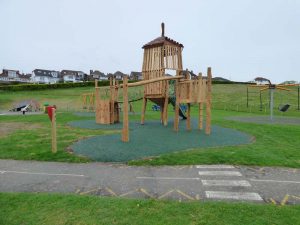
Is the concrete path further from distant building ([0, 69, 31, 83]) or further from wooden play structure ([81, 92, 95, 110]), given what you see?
distant building ([0, 69, 31, 83])

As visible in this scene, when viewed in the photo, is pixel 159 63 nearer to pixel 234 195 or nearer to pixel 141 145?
pixel 141 145

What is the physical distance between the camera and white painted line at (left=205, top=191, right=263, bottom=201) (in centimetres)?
505

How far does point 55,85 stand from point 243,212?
58801 millimetres

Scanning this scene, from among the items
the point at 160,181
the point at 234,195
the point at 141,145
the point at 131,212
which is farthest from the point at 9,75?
the point at 234,195

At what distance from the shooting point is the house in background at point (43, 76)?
125125 mm

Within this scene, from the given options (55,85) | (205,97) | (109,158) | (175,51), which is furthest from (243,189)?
(55,85)

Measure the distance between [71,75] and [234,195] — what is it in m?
136

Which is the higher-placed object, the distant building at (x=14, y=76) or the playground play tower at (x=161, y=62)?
the distant building at (x=14, y=76)

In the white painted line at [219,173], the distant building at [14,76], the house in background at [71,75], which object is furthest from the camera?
the house in background at [71,75]

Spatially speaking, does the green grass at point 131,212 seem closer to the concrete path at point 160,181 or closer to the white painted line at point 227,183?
the concrete path at point 160,181

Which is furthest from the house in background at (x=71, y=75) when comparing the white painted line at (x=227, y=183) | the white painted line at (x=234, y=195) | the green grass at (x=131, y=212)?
the white painted line at (x=234, y=195)

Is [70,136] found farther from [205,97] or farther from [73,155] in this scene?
[205,97]

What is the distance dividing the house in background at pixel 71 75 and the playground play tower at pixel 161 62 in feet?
400

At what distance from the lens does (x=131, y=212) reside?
4.34 meters
